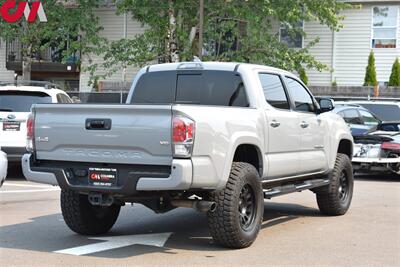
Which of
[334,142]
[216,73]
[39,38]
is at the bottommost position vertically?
[334,142]

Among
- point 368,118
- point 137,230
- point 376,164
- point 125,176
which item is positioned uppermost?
point 368,118

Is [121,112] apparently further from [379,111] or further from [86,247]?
[379,111]

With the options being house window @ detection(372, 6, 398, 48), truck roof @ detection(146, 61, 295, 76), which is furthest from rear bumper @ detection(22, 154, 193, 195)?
house window @ detection(372, 6, 398, 48)

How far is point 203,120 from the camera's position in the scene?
627 centimetres

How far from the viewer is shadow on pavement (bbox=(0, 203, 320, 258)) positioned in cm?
692

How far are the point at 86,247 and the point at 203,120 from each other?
1.94 metres

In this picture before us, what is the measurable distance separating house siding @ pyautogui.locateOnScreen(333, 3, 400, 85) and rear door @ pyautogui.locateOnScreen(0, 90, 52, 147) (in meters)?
20.3

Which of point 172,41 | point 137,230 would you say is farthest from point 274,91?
point 172,41

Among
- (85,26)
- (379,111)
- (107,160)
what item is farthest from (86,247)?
(85,26)

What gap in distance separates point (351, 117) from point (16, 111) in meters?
8.24

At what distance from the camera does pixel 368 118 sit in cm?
1633

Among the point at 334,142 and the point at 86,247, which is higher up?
the point at 334,142

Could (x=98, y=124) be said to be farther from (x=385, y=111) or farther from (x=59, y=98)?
(x=385, y=111)

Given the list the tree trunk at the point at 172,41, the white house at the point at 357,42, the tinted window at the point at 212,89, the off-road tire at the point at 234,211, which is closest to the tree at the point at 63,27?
the tree trunk at the point at 172,41
